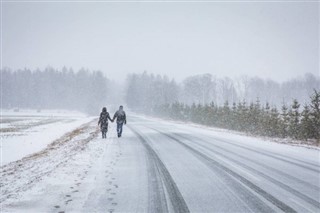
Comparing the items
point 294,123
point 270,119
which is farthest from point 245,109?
point 294,123

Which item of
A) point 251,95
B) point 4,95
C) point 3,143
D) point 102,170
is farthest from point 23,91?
point 102,170

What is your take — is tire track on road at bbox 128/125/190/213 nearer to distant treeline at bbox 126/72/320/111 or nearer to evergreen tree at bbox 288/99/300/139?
evergreen tree at bbox 288/99/300/139

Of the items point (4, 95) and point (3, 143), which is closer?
point (3, 143)

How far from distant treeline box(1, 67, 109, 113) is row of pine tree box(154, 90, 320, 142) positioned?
276 feet

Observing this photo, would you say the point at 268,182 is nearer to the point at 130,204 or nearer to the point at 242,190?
the point at 242,190

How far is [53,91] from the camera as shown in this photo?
5389 inches

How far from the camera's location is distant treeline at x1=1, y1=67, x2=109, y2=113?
127 metres

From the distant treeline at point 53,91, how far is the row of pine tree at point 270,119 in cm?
8409

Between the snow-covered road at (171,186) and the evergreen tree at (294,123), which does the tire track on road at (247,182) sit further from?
the evergreen tree at (294,123)

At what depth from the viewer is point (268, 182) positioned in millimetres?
8406

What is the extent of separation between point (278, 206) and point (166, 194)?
240 centimetres

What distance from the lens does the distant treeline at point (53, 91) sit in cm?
12725

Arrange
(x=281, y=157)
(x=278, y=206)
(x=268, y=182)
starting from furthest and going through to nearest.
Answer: (x=281, y=157) → (x=268, y=182) → (x=278, y=206)

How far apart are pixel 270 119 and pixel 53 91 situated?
123290mm
